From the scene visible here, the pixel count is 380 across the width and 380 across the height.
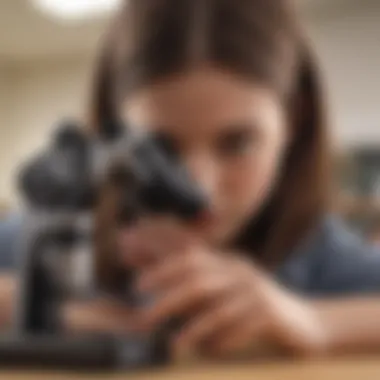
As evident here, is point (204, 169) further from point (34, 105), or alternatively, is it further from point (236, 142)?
point (34, 105)

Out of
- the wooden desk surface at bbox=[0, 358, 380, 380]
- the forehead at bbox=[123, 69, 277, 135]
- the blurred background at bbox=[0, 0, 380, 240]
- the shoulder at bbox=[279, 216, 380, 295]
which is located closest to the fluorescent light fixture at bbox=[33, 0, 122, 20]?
the blurred background at bbox=[0, 0, 380, 240]

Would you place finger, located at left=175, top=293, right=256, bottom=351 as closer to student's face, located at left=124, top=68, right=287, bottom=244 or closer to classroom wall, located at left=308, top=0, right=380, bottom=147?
student's face, located at left=124, top=68, right=287, bottom=244

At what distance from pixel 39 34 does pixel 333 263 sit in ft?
1.65

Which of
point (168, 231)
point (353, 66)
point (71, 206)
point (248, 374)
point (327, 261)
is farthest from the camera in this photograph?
point (353, 66)

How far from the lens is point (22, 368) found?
537 mm

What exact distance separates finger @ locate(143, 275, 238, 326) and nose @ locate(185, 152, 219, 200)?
11 cm

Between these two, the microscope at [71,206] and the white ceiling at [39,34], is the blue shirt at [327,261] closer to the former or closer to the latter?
the microscope at [71,206]

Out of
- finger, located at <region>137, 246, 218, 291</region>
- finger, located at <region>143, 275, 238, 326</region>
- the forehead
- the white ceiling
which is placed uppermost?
the white ceiling

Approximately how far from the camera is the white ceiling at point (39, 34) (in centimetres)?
93

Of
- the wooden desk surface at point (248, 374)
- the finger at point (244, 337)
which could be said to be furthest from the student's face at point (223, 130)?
the wooden desk surface at point (248, 374)

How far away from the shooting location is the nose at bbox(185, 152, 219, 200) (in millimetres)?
797

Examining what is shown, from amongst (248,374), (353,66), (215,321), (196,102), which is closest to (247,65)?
(196,102)

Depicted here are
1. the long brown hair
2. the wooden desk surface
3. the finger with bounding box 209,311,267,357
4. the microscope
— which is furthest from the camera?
the long brown hair

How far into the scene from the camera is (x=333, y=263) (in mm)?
831
